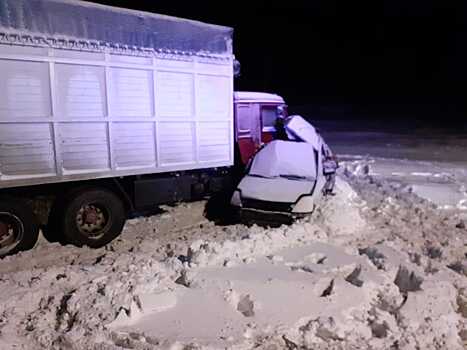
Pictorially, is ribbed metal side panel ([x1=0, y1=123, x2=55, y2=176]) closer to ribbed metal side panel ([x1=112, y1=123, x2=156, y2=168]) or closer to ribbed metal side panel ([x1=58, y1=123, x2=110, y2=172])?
ribbed metal side panel ([x1=58, y1=123, x2=110, y2=172])

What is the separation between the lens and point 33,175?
6148mm

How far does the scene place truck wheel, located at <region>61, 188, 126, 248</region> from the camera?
6621 mm

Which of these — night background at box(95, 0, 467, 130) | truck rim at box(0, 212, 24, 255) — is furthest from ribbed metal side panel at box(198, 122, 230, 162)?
night background at box(95, 0, 467, 130)

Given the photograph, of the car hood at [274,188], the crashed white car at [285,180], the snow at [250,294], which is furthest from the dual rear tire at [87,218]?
the car hood at [274,188]

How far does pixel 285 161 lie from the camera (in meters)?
8.18

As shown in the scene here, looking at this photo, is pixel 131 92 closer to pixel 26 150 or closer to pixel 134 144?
pixel 134 144

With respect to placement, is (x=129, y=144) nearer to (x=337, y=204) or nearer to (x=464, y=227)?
(x=337, y=204)

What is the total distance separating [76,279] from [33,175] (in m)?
2.01

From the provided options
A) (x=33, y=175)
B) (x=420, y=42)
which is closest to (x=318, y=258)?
(x=33, y=175)

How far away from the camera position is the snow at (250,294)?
3877 millimetres

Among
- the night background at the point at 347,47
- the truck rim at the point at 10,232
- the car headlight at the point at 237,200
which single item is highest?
the night background at the point at 347,47

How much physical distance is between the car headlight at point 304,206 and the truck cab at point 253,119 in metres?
2.39

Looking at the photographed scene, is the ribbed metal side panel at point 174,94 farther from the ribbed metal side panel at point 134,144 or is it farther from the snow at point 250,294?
the snow at point 250,294

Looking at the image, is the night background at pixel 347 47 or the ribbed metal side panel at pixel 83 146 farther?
the night background at pixel 347 47
